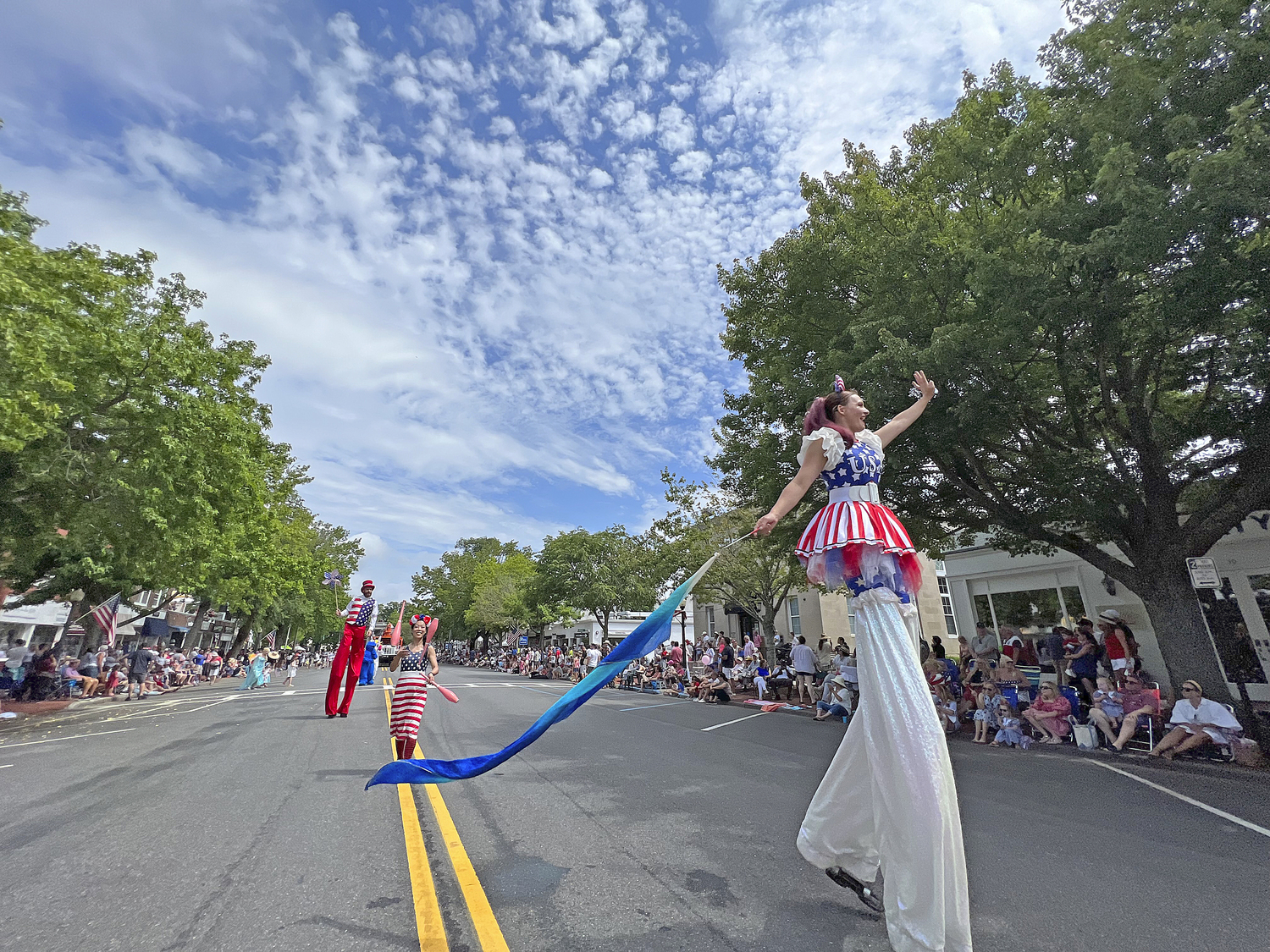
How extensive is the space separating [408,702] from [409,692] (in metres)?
0.13

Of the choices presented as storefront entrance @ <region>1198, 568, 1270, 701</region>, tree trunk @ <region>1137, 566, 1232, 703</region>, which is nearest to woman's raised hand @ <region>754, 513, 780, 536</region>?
tree trunk @ <region>1137, 566, 1232, 703</region>

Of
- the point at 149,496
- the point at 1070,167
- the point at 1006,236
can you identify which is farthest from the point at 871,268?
the point at 149,496

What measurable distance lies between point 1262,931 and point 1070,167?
8919mm

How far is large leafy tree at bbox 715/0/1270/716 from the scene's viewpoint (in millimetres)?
6633

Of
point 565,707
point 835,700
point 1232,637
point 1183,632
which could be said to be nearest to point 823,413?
point 565,707

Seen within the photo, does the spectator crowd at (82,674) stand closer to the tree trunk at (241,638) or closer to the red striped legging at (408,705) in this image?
the red striped legging at (408,705)

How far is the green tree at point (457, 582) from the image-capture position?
71750mm

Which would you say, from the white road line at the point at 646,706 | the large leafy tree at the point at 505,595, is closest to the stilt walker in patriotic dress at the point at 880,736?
the white road line at the point at 646,706

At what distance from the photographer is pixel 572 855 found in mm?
3885

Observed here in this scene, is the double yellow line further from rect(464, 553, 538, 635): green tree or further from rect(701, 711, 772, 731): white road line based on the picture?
rect(464, 553, 538, 635): green tree

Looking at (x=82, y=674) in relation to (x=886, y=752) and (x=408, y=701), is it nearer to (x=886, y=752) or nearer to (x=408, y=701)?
(x=408, y=701)

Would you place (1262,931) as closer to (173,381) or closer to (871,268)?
(871,268)

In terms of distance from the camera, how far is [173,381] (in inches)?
532

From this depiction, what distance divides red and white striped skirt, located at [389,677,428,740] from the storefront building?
10.5 meters
